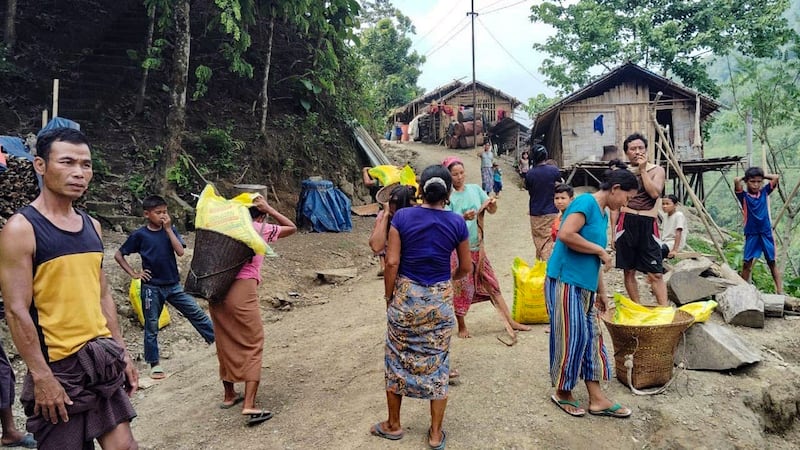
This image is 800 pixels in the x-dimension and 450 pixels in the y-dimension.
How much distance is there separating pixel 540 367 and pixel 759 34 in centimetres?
2065

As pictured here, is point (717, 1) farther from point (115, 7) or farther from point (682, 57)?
point (115, 7)

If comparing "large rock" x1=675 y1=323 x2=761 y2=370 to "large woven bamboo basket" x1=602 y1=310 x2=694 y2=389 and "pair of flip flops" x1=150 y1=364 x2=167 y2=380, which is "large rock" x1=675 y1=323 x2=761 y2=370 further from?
"pair of flip flops" x1=150 y1=364 x2=167 y2=380

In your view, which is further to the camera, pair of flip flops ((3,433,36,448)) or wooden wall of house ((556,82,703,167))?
wooden wall of house ((556,82,703,167))

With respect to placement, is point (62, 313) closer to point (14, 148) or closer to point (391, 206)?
point (391, 206)

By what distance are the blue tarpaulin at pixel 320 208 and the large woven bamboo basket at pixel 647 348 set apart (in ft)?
23.5

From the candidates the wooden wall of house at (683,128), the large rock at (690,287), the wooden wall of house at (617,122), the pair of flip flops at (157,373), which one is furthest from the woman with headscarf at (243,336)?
the wooden wall of house at (683,128)

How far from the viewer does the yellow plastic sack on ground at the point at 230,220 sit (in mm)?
3531

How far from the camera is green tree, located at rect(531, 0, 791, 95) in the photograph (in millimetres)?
19250

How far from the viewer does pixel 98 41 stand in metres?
11.7

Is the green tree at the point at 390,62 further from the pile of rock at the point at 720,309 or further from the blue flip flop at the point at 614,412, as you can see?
the blue flip flop at the point at 614,412

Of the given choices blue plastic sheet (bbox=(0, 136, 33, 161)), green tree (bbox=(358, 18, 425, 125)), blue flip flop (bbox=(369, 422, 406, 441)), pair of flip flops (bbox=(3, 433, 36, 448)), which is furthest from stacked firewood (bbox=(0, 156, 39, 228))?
green tree (bbox=(358, 18, 425, 125))

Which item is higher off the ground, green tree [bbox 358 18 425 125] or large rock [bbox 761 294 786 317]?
A: green tree [bbox 358 18 425 125]

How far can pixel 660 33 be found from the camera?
2002cm

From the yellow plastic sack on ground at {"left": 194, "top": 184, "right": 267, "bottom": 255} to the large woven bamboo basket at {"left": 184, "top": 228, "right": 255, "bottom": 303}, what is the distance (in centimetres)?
4
